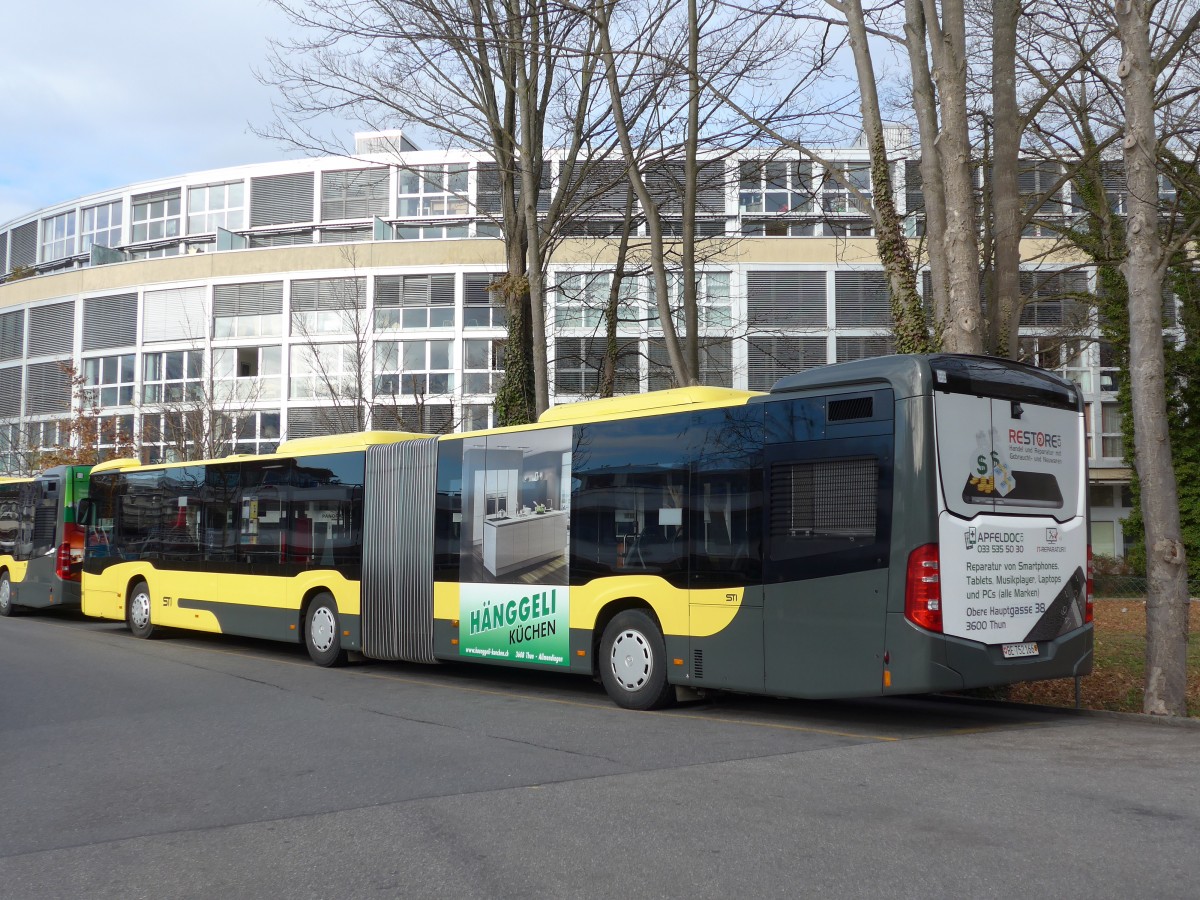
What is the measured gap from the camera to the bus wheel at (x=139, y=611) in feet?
64.3

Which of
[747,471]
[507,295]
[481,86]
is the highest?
[481,86]

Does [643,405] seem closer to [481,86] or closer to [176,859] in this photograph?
[176,859]

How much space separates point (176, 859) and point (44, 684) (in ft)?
28.2

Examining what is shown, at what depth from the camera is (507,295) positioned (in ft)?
67.3

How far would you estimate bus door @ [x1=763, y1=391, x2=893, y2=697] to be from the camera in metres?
9.10

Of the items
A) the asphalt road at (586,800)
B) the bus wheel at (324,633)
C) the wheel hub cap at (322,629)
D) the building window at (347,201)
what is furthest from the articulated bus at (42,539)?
the building window at (347,201)

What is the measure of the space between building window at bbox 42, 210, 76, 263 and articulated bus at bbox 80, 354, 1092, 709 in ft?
138

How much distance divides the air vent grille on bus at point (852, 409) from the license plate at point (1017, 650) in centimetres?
215

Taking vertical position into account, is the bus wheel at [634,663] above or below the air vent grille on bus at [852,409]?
below

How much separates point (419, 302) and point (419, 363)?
7.32 ft

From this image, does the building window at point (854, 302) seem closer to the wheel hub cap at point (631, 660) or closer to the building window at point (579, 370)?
the building window at point (579, 370)

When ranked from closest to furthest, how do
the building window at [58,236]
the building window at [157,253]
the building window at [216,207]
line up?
the building window at [216,207] < the building window at [157,253] < the building window at [58,236]

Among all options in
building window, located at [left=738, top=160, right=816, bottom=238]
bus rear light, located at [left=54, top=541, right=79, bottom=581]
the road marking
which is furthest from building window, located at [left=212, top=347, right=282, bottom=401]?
the road marking

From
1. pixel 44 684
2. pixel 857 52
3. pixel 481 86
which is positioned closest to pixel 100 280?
pixel 481 86
